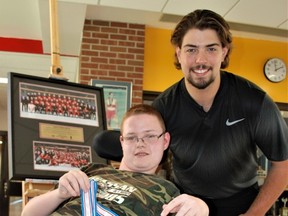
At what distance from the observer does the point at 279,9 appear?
365 cm

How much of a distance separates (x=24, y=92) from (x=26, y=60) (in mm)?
4147

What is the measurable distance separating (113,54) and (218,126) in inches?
117

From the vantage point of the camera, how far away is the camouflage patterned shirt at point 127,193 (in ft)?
4.12

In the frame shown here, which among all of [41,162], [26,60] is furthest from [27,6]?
[41,162]

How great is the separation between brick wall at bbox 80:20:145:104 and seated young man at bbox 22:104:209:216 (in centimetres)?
306

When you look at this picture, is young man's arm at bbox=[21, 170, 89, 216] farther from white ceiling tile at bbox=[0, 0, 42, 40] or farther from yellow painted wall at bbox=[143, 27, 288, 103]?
yellow painted wall at bbox=[143, 27, 288, 103]

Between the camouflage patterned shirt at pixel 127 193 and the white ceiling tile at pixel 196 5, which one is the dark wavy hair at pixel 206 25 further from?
the white ceiling tile at pixel 196 5

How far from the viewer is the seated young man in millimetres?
1201

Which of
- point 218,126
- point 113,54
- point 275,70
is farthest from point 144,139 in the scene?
point 275,70

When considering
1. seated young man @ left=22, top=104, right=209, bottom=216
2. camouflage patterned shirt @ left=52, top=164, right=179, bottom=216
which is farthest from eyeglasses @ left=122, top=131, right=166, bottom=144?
camouflage patterned shirt @ left=52, top=164, right=179, bottom=216

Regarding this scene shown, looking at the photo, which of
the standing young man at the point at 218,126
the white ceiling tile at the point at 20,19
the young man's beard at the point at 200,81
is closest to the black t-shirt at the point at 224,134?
the standing young man at the point at 218,126

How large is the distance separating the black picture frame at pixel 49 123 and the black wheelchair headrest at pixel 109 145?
1.06 ft

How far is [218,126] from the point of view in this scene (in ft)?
5.85

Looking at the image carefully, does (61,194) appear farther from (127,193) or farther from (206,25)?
(206,25)
